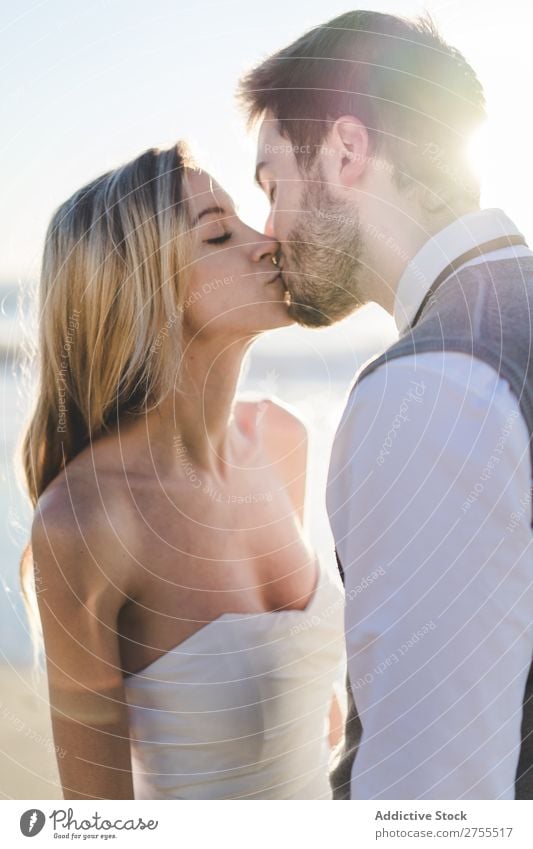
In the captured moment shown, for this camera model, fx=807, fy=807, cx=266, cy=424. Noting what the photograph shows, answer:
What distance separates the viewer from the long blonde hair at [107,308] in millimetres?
1429

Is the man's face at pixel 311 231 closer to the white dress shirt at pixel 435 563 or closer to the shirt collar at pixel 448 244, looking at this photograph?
the shirt collar at pixel 448 244

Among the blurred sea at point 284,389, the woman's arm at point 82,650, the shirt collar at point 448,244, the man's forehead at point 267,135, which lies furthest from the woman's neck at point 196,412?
the shirt collar at point 448,244

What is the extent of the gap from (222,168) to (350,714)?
99cm

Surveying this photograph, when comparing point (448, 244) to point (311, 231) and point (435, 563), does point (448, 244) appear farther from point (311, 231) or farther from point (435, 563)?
point (435, 563)

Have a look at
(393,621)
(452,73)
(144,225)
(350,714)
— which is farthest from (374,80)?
(350,714)

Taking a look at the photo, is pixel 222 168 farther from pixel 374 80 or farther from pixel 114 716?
pixel 114 716

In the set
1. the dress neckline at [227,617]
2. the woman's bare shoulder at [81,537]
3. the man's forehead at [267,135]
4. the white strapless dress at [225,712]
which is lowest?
the white strapless dress at [225,712]

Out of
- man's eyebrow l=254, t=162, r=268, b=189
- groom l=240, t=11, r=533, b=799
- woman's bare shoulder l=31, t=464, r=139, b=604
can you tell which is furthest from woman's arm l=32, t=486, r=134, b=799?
man's eyebrow l=254, t=162, r=268, b=189

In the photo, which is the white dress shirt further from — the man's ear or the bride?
the bride

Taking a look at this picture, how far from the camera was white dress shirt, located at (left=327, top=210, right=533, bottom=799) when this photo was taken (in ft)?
2.94

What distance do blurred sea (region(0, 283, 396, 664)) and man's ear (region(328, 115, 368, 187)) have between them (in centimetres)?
30

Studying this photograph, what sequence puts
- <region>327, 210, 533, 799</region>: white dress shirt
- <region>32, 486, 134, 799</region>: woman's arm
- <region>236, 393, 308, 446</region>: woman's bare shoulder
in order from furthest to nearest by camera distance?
1. <region>236, 393, 308, 446</region>: woman's bare shoulder
2. <region>32, 486, 134, 799</region>: woman's arm
3. <region>327, 210, 533, 799</region>: white dress shirt

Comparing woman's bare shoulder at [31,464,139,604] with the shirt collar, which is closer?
the shirt collar

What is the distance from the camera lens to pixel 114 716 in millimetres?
1413
